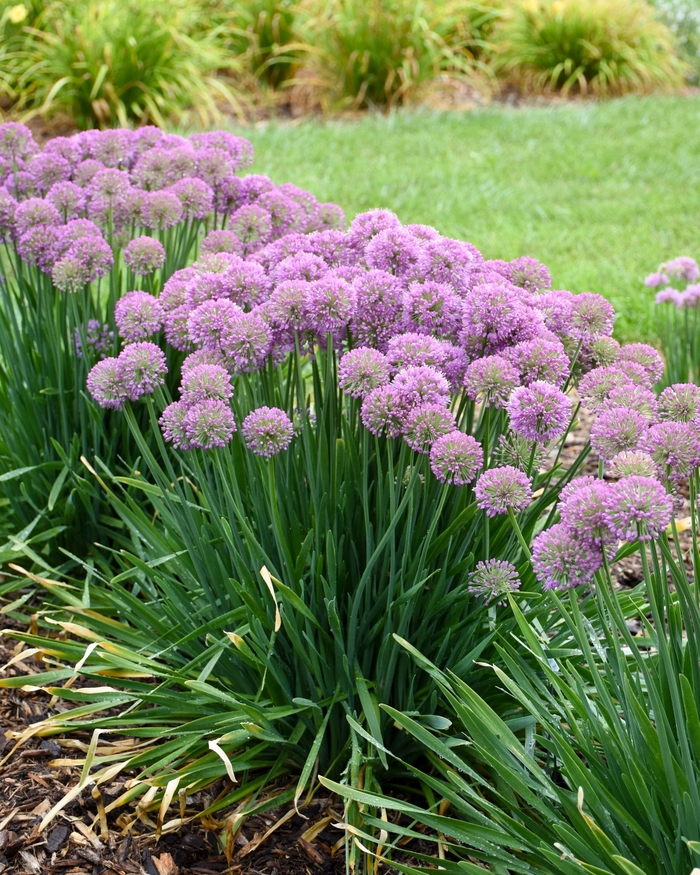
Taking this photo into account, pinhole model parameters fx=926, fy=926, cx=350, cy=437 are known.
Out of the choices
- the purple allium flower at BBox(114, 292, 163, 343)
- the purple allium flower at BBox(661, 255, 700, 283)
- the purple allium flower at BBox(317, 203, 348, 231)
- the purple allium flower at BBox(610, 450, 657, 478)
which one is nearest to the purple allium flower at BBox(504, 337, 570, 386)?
the purple allium flower at BBox(610, 450, 657, 478)

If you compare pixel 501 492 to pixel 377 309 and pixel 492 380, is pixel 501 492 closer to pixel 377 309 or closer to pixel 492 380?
pixel 492 380

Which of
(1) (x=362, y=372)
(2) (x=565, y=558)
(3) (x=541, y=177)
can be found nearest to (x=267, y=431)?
(1) (x=362, y=372)

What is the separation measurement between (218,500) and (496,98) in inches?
432

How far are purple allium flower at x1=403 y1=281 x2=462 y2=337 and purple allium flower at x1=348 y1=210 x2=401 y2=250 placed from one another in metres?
0.30

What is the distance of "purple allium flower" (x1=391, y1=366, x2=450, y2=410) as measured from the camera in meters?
1.83

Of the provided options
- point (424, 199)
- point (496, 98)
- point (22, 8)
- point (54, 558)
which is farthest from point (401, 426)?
point (496, 98)

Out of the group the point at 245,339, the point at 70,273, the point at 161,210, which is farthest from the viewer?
the point at 161,210

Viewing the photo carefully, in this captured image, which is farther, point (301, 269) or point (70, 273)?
point (70, 273)

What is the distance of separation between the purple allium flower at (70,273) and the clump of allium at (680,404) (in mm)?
1612

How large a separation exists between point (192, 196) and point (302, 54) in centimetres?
981

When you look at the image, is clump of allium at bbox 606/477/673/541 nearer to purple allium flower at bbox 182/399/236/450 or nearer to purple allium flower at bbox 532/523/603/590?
purple allium flower at bbox 532/523/603/590

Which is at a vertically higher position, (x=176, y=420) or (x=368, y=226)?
(x=368, y=226)

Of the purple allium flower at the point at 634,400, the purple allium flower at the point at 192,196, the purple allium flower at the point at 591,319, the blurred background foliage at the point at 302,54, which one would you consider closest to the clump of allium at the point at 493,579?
the purple allium flower at the point at 634,400

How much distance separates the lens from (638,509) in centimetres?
142
